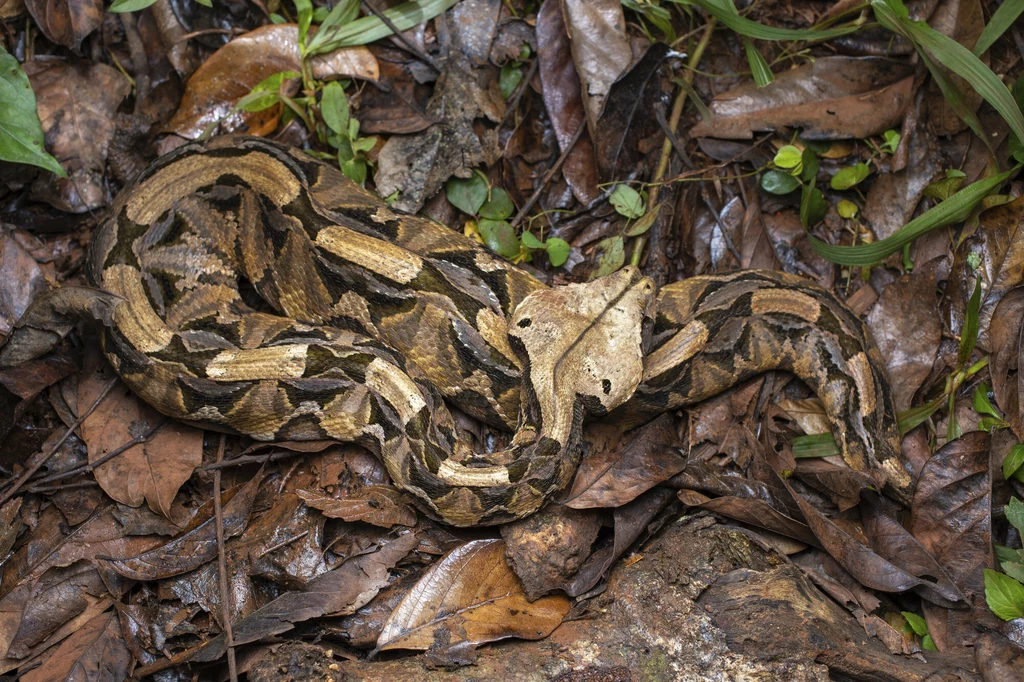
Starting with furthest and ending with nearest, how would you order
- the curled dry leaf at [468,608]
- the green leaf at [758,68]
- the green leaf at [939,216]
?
the green leaf at [758,68] → the green leaf at [939,216] → the curled dry leaf at [468,608]

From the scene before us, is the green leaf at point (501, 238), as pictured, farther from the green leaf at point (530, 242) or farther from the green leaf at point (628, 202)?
the green leaf at point (628, 202)

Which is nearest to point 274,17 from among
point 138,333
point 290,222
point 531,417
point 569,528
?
point 290,222

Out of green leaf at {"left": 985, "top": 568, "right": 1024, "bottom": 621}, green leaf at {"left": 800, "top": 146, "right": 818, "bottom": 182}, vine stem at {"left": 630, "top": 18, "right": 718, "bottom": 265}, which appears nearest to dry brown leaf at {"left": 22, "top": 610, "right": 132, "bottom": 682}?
vine stem at {"left": 630, "top": 18, "right": 718, "bottom": 265}

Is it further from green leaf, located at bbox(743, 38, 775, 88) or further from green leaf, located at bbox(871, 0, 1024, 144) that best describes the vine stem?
green leaf, located at bbox(871, 0, 1024, 144)

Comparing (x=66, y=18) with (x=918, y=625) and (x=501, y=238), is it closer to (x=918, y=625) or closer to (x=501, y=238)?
(x=501, y=238)

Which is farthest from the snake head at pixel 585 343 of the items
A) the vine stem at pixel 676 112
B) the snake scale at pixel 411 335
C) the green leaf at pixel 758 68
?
the green leaf at pixel 758 68

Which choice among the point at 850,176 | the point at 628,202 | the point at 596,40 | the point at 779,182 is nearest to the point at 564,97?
the point at 596,40

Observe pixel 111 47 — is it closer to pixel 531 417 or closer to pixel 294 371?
pixel 294 371
